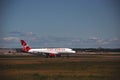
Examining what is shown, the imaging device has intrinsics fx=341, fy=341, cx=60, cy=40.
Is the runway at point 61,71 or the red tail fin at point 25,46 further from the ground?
the red tail fin at point 25,46

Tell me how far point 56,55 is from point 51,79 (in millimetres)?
62485

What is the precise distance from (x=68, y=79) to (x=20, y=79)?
2955 millimetres

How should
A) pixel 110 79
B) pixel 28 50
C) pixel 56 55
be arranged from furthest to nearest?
pixel 28 50
pixel 56 55
pixel 110 79

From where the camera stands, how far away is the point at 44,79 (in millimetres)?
20984

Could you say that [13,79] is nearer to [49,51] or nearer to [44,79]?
[44,79]

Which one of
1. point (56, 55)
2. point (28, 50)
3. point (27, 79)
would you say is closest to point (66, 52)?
point (56, 55)

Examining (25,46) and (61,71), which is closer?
(61,71)

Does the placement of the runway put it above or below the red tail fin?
below

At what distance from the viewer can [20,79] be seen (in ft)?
68.7

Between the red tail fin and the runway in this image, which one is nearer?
the runway

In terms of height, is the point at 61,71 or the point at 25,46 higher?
the point at 25,46

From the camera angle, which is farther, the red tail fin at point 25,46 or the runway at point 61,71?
the red tail fin at point 25,46

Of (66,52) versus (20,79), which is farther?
(66,52)

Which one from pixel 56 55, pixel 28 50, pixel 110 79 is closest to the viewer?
pixel 110 79
